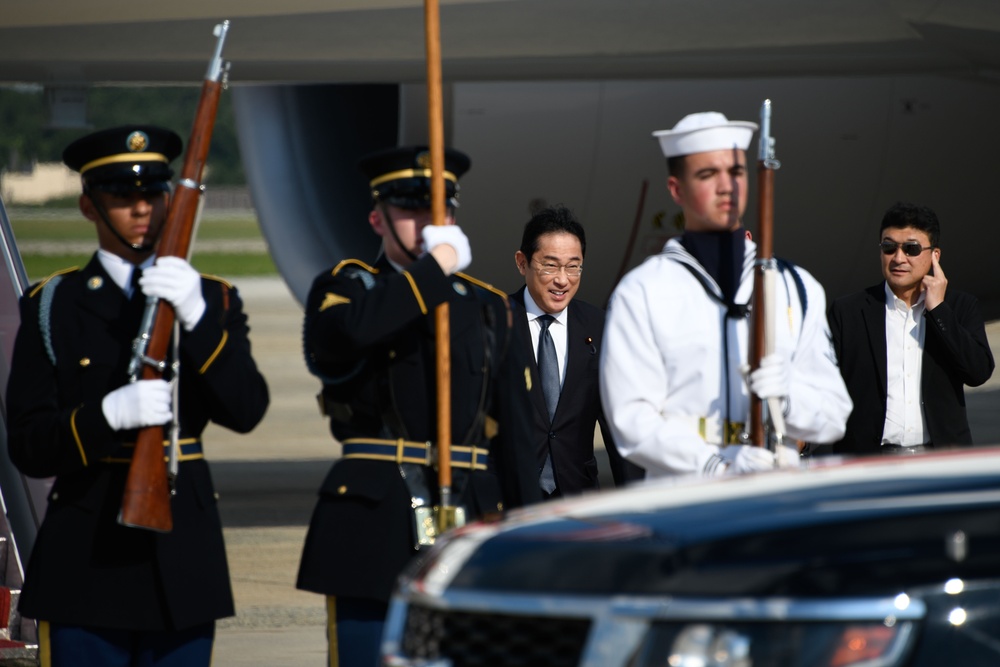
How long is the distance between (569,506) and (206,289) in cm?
129

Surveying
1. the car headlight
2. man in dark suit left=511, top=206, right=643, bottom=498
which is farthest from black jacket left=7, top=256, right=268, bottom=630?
the car headlight

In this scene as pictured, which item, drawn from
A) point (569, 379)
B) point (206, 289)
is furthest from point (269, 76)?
point (206, 289)

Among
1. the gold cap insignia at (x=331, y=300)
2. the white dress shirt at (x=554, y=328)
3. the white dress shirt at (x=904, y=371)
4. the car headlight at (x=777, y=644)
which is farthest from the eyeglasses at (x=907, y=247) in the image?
the car headlight at (x=777, y=644)

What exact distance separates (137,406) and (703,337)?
3.90 ft

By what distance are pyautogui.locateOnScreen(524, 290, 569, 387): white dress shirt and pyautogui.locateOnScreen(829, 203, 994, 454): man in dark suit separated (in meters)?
0.88

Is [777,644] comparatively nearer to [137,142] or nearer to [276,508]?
[137,142]

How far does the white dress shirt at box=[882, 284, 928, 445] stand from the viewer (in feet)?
16.5

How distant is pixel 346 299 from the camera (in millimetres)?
3520

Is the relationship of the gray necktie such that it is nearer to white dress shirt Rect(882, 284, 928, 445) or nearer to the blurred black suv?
white dress shirt Rect(882, 284, 928, 445)

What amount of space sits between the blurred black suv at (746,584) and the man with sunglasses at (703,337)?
0.95 meters

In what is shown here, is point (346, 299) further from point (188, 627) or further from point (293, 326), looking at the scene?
point (293, 326)

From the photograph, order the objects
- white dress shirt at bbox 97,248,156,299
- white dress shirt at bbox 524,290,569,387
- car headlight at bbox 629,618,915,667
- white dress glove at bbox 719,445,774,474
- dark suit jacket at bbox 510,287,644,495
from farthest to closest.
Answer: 1. white dress shirt at bbox 524,290,569,387
2. dark suit jacket at bbox 510,287,644,495
3. white dress shirt at bbox 97,248,156,299
4. white dress glove at bbox 719,445,774,474
5. car headlight at bbox 629,618,915,667

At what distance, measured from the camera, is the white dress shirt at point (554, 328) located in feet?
15.9

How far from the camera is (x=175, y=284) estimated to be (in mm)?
3357
